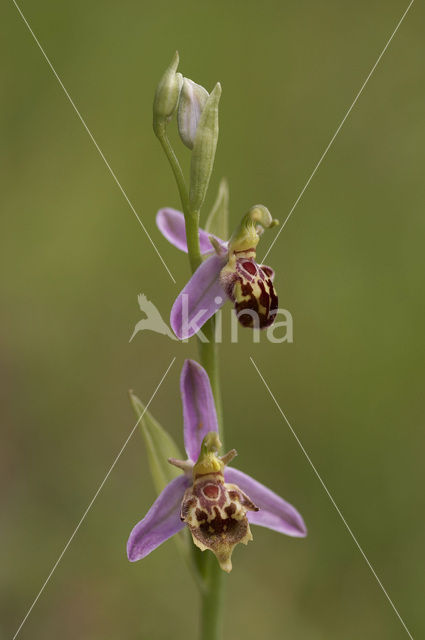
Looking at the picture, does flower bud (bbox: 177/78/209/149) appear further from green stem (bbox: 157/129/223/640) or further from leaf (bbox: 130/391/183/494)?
leaf (bbox: 130/391/183/494)

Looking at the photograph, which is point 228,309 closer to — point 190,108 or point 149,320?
point 149,320

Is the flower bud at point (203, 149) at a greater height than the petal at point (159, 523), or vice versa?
the flower bud at point (203, 149)

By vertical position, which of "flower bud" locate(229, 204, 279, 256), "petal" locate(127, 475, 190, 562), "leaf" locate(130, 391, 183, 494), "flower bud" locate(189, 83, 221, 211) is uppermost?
"flower bud" locate(189, 83, 221, 211)

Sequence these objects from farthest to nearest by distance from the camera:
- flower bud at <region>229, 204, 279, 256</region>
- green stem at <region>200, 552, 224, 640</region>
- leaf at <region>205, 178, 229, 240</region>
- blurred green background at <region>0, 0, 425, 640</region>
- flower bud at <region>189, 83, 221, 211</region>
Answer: blurred green background at <region>0, 0, 425, 640</region> → leaf at <region>205, 178, 229, 240</region> → green stem at <region>200, 552, 224, 640</region> → flower bud at <region>229, 204, 279, 256</region> → flower bud at <region>189, 83, 221, 211</region>

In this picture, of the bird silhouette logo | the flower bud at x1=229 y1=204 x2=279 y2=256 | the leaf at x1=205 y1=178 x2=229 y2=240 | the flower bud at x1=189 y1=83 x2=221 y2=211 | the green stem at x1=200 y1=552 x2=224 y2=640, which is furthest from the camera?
the bird silhouette logo

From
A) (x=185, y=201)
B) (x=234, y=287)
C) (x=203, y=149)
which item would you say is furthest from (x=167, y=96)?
(x=234, y=287)

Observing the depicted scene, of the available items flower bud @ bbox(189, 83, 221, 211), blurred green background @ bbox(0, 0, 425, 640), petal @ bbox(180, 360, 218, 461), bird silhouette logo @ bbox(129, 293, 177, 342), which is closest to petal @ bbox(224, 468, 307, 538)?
petal @ bbox(180, 360, 218, 461)

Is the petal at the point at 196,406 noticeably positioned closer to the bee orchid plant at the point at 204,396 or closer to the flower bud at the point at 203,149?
the bee orchid plant at the point at 204,396

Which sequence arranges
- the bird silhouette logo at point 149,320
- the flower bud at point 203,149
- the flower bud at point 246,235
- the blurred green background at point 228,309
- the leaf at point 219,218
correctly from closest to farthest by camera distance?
1. the flower bud at point 203,149
2. the flower bud at point 246,235
3. the leaf at point 219,218
4. the blurred green background at point 228,309
5. the bird silhouette logo at point 149,320

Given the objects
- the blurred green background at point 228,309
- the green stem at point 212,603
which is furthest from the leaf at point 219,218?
the blurred green background at point 228,309
